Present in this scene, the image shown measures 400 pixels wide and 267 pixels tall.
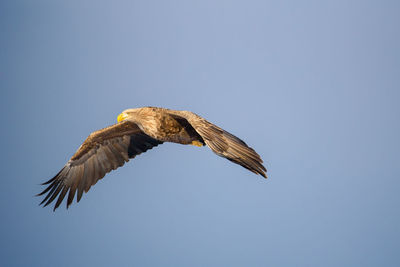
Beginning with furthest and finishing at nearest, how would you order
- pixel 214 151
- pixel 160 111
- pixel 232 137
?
pixel 160 111
pixel 232 137
pixel 214 151

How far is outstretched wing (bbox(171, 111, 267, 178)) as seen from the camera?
7.09 meters

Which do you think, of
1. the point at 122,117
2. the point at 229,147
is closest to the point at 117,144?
the point at 122,117

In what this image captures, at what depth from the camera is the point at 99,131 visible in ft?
36.0

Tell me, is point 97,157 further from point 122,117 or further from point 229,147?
point 229,147

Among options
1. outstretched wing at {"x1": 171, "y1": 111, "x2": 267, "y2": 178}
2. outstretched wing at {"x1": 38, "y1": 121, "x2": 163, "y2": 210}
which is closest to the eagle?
outstretched wing at {"x1": 38, "y1": 121, "x2": 163, "y2": 210}

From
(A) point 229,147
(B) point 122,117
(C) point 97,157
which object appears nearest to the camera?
(A) point 229,147

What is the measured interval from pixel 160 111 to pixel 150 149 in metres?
1.98

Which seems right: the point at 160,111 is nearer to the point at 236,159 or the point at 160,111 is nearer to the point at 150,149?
the point at 150,149

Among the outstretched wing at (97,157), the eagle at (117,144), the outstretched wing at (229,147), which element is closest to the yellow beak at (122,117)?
the eagle at (117,144)

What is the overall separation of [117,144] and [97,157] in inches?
20.4

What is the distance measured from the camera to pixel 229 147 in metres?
7.36

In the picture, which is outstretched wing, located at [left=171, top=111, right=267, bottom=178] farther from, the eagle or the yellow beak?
the yellow beak

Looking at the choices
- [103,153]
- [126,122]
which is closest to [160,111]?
[126,122]

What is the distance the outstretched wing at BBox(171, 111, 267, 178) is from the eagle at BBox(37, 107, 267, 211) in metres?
1.66
